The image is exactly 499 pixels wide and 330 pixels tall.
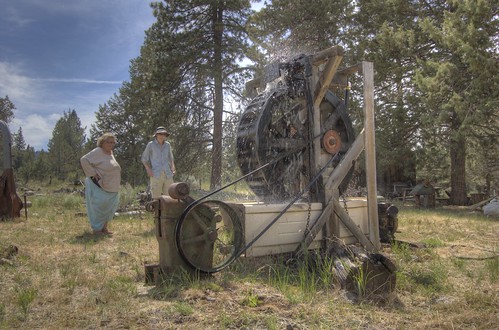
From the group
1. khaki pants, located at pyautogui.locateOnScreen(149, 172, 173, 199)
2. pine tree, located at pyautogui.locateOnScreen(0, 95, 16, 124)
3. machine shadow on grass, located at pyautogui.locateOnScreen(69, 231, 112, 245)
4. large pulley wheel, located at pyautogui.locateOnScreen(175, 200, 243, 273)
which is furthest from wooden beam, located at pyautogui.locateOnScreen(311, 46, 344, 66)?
pine tree, located at pyautogui.locateOnScreen(0, 95, 16, 124)

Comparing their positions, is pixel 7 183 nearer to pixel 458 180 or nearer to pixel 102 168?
pixel 102 168

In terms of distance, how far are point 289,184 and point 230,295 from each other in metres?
2.68

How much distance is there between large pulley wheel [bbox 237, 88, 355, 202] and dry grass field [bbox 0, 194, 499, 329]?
150cm

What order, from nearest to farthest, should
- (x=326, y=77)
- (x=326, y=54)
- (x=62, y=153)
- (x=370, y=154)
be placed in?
(x=326, y=54) < (x=326, y=77) < (x=370, y=154) < (x=62, y=153)

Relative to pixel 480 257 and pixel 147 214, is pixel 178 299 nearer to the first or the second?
pixel 480 257

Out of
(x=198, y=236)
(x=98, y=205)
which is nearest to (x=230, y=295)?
(x=198, y=236)

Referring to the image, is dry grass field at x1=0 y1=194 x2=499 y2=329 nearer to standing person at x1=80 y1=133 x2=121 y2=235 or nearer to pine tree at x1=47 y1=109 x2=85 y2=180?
standing person at x1=80 y1=133 x2=121 y2=235

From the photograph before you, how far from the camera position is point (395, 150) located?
14.5m

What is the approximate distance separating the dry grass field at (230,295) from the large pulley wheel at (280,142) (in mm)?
1502

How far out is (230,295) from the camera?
3.40 m

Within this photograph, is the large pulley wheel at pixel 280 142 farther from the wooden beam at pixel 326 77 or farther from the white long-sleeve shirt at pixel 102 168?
the white long-sleeve shirt at pixel 102 168

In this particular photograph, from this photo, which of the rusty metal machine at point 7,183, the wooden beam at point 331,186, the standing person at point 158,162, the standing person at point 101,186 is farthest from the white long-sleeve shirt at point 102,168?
the wooden beam at point 331,186

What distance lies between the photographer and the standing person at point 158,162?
279 inches

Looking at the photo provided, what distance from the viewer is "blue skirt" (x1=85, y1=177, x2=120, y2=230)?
662cm
